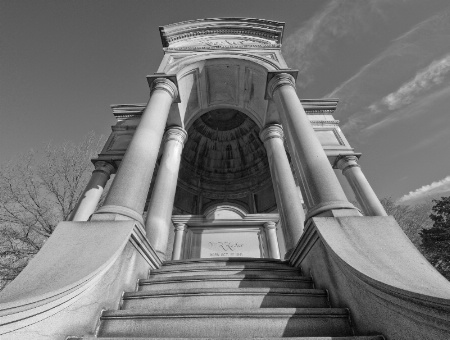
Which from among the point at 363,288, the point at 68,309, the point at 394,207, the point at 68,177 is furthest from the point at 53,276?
the point at 394,207

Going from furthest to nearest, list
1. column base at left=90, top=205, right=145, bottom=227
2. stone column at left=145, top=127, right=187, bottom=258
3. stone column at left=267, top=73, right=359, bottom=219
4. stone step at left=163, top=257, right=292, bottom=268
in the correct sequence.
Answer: stone column at left=145, top=127, right=187, bottom=258, stone step at left=163, top=257, right=292, bottom=268, stone column at left=267, top=73, right=359, bottom=219, column base at left=90, top=205, right=145, bottom=227

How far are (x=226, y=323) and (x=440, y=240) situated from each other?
23.4m

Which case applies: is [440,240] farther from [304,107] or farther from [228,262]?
[228,262]

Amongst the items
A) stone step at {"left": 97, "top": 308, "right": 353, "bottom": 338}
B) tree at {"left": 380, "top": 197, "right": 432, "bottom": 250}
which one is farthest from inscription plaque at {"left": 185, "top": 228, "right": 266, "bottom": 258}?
tree at {"left": 380, "top": 197, "right": 432, "bottom": 250}

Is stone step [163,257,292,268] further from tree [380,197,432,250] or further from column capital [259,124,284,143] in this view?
tree [380,197,432,250]

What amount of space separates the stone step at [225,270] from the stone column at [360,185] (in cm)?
657

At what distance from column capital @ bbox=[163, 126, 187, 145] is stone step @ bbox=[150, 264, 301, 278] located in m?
6.11

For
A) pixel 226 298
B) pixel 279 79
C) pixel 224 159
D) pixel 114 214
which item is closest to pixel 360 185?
pixel 279 79

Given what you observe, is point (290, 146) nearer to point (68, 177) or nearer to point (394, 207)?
point (68, 177)

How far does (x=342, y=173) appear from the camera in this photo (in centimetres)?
1097

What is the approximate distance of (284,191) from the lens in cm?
820

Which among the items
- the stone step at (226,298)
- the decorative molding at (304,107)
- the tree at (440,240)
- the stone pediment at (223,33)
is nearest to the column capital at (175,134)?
the decorative molding at (304,107)

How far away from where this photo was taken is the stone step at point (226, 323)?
2768 millimetres

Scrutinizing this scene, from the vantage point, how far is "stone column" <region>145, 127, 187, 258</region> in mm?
6880
